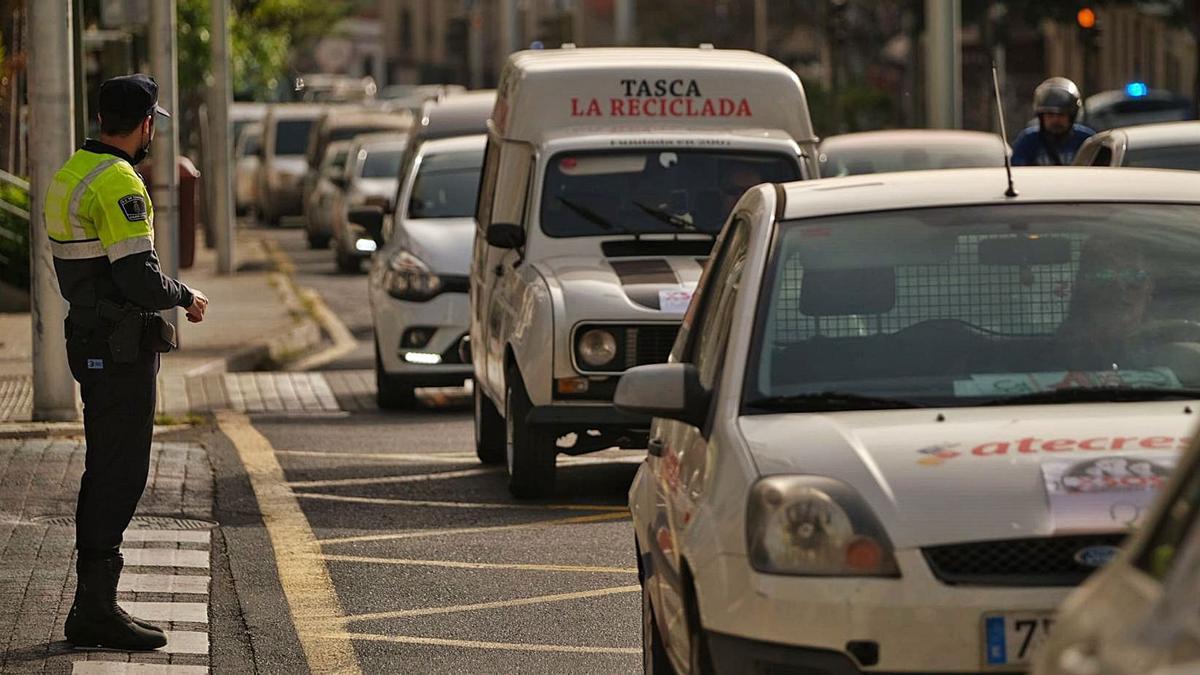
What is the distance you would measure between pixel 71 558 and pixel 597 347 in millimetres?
2745

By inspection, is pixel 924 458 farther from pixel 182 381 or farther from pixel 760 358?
pixel 182 381

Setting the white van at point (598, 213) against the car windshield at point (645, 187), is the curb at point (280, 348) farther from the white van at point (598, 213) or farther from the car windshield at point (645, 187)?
the car windshield at point (645, 187)

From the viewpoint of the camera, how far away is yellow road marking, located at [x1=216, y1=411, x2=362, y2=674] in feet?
25.7

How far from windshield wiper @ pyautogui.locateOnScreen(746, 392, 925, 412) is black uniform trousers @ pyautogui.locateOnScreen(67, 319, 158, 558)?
2.70 m

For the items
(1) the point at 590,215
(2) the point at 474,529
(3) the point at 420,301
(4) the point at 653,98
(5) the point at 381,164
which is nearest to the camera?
(2) the point at 474,529

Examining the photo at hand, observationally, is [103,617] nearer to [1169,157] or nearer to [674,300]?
[674,300]

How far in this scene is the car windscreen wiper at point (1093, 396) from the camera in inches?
224

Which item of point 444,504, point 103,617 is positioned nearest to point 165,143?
point 444,504

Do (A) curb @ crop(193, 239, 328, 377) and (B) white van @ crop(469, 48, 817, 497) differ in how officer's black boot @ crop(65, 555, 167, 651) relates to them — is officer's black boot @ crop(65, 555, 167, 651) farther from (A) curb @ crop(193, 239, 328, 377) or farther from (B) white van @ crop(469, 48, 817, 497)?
(A) curb @ crop(193, 239, 328, 377)

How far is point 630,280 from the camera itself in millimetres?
11539

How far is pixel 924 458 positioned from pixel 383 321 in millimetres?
11050

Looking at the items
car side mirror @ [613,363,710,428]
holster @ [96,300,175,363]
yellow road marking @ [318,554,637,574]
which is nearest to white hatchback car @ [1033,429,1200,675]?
car side mirror @ [613,363,710,428]

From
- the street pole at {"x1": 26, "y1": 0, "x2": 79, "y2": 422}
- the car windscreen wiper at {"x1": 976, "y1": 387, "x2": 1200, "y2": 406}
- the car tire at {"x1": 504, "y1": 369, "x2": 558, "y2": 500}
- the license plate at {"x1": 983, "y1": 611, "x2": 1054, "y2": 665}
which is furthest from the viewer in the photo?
the street pole at {"x1": 26, "y1": 0, "x2": 79, "y2": 422}

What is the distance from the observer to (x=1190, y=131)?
13.2 metres
